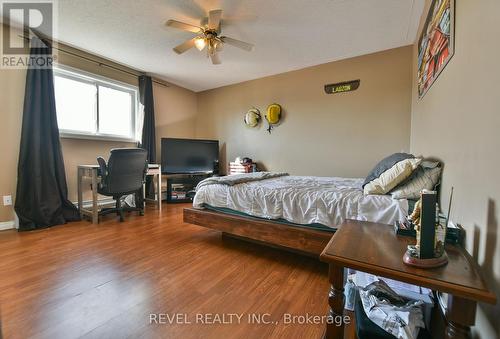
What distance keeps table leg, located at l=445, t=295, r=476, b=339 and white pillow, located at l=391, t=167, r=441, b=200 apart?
965mm

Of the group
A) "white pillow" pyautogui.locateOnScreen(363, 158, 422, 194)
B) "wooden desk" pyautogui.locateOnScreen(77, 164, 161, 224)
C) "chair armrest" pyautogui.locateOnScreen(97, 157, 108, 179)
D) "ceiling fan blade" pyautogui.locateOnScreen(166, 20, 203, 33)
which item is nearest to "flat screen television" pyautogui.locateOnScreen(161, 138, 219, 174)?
"wooden desk" pyautogui.locateOnScreen(77, 164, 161, 224)

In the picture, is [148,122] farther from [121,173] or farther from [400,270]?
[400,270]

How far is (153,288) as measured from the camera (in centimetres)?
156

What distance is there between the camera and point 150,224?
9.93 ft

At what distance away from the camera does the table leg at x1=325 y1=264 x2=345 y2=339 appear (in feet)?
3.04

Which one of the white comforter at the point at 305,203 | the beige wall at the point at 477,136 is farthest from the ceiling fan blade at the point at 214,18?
the beige wall at the point at 477,136

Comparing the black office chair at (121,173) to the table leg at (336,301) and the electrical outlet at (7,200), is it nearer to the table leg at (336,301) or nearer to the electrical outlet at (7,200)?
the electrical outlet at (7,200)

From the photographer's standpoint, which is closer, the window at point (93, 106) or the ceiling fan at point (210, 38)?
the ceiling fan at point (210, 38)

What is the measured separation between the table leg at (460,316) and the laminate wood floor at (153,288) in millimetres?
662

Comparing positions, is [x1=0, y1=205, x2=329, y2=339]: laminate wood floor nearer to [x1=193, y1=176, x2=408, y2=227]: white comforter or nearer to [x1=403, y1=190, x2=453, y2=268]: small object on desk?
[x1=193, y1=176, x2=408, y2=227]: white comforter

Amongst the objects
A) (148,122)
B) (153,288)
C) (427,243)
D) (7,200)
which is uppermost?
(148,122)

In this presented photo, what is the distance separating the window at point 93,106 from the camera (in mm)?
3250

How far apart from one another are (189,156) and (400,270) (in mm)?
4095

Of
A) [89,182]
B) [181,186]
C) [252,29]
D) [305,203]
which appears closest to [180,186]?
[181,186]
